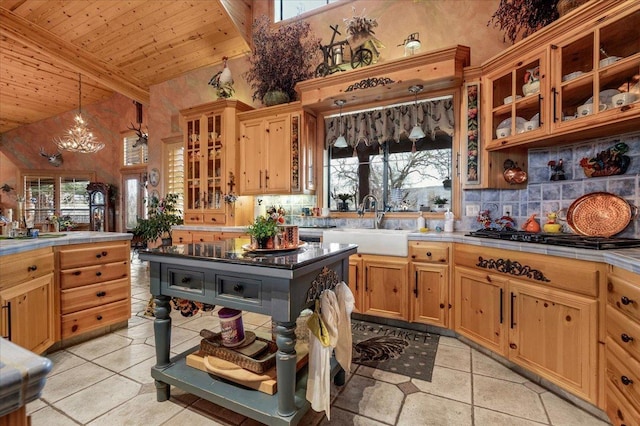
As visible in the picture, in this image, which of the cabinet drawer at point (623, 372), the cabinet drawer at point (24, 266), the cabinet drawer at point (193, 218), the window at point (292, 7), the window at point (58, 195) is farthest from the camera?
the window at point (58, 195)

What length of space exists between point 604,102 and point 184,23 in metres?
5.27

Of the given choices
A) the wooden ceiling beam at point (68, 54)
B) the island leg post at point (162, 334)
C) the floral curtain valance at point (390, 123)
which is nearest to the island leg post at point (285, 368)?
the island leg post at point (162, 334)

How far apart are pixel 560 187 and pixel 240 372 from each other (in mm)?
2883

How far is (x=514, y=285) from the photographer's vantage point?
7.07ft

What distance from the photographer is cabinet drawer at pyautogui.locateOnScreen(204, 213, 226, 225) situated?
431 cm

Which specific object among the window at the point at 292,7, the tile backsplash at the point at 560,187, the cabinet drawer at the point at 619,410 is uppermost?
the window at the point at 292,7

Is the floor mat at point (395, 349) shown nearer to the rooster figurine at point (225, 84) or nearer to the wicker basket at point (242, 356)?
the wicker basket at point (242, 356)

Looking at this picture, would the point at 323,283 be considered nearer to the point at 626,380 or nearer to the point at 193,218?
the point at 626,380

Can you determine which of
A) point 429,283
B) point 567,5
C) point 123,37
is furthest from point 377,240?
point 123,37

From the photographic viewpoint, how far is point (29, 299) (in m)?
2.14

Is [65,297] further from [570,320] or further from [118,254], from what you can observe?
[570,320]

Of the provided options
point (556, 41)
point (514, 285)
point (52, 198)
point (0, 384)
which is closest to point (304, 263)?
point (0, 384)

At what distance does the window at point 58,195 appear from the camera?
8.35m

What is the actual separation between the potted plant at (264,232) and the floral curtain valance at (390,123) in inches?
88.8
